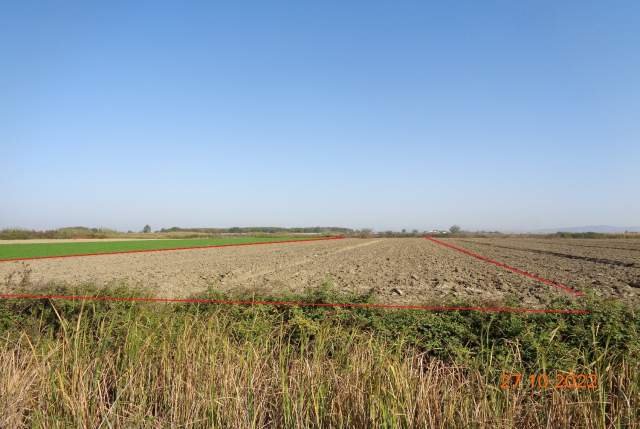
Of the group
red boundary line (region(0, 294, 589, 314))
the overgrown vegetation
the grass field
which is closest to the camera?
the overgrown vegetation

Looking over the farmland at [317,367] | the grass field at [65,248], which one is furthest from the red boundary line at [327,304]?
the grass field at [65,248]

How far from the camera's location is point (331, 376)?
5.03 m

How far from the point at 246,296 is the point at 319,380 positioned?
161 inches

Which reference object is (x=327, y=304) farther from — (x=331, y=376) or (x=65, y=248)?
(x=65, y=248)

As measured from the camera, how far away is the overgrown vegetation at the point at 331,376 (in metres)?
4.42

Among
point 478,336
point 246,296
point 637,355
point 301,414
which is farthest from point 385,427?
point 246,296

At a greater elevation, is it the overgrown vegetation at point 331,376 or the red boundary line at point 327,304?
the red boundary line at point 327,304

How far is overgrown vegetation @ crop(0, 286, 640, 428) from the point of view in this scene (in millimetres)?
4418
